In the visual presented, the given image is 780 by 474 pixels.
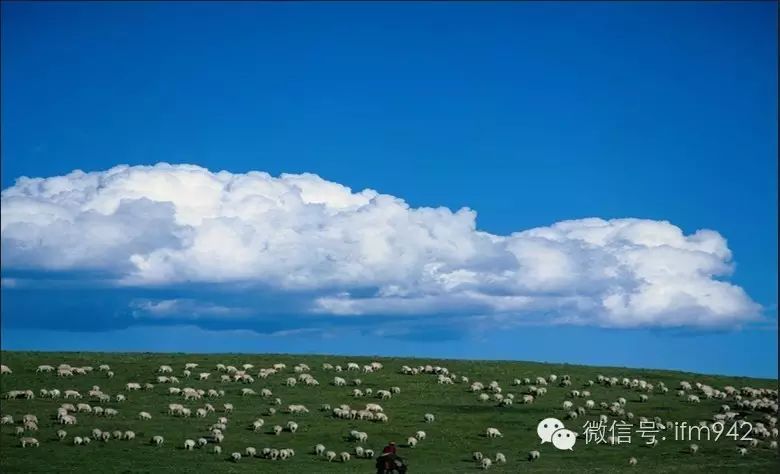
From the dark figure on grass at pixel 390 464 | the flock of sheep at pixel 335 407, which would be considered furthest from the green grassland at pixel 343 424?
the dark figure on grass at pixel 390 464

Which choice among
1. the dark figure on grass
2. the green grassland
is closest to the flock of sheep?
the green grassland

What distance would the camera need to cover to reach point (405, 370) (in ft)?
311

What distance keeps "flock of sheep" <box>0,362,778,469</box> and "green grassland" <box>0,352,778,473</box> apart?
0.53m

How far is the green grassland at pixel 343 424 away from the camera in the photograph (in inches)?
2512

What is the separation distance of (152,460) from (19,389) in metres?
25.8

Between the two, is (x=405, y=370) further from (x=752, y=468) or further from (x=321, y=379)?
(x=752, y=468)

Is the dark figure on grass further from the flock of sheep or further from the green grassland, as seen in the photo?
the flock of sheep

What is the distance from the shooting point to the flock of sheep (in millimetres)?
67688

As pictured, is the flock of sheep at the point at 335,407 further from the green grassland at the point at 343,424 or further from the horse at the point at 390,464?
the horse at the point at 390,464

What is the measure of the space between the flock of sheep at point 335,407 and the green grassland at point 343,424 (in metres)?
0.53

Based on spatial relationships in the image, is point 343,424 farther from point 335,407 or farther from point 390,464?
point 390,464

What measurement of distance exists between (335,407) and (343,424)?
215 inches

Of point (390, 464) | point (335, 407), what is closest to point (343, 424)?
point (335, 407)

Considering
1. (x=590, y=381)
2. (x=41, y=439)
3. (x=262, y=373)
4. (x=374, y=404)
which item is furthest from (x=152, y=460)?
(x=590, y=381)
